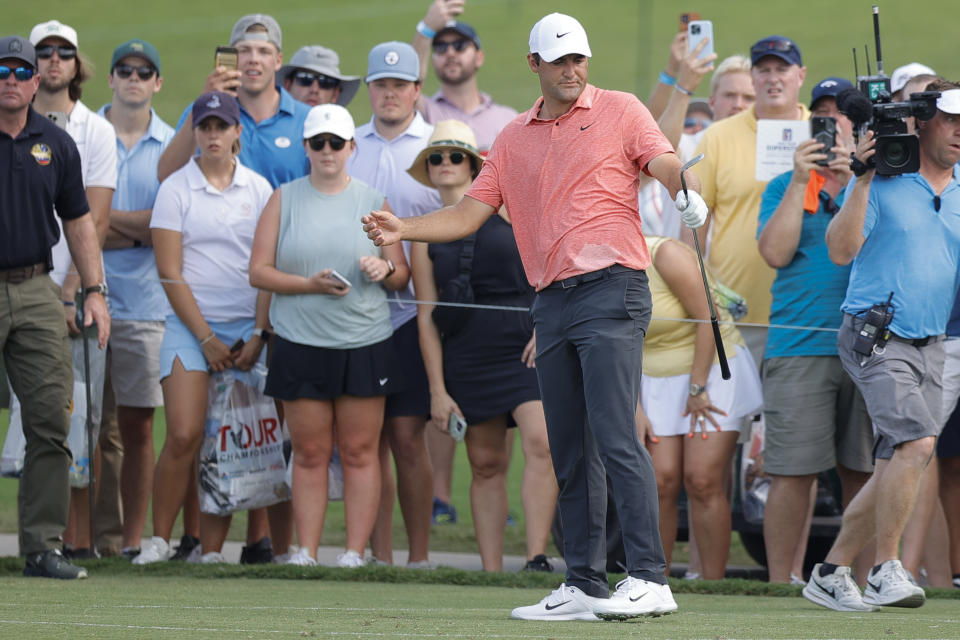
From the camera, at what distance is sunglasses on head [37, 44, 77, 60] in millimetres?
8930

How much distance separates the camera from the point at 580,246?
6.12m

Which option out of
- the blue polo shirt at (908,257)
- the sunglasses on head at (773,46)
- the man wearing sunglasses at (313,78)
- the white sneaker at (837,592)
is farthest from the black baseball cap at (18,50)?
the white sneaker at (837,592)

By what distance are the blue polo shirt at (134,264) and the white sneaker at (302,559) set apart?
5.56 ft

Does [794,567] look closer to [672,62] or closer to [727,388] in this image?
[727,388]

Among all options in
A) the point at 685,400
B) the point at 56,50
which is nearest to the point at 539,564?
the point at 685,400

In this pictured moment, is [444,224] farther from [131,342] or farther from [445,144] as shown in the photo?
[131,342]

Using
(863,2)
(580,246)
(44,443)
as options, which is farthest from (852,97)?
(863,2)

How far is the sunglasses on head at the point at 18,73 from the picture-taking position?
7785mm

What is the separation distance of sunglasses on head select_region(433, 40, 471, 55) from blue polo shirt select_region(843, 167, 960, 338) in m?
4.19

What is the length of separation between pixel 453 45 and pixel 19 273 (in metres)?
3.77

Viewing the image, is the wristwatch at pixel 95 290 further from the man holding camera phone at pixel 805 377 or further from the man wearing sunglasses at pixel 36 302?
the man holding camera phone at pixel 805 377

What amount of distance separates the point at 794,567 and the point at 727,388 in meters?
0.98

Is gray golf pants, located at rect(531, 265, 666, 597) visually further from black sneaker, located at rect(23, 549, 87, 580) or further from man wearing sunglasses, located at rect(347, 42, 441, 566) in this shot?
black sneaker, located at rect(23, 549, 87, 580)

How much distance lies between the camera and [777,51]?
347 inches
